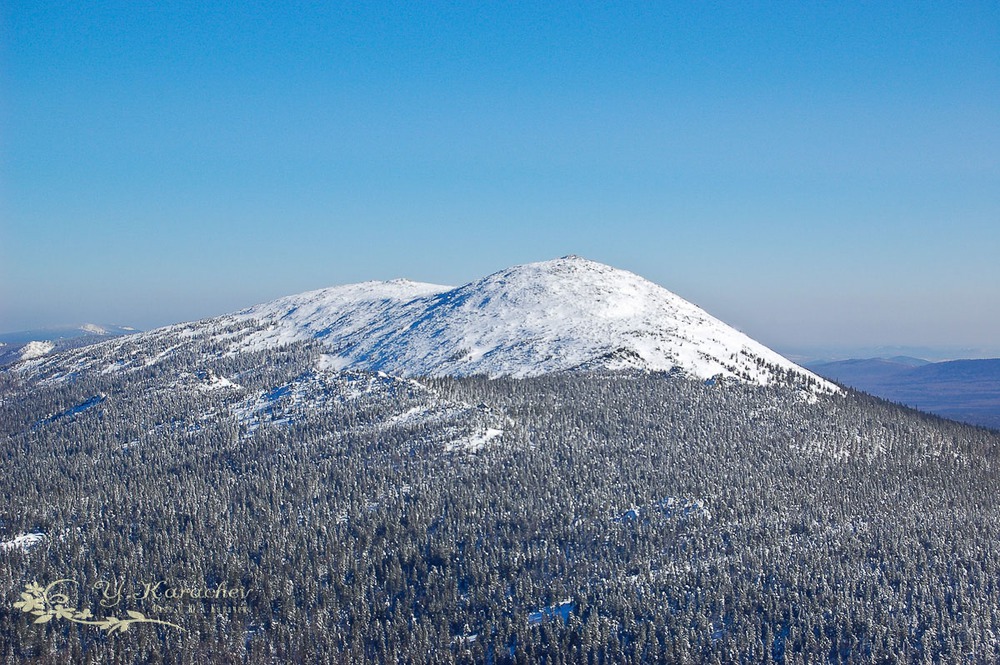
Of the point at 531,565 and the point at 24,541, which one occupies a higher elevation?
the point at 24,541

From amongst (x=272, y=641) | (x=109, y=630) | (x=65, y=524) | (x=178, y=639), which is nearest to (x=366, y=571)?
(x=272, y=641)

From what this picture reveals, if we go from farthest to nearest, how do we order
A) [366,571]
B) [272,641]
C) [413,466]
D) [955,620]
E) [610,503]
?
[413,466] → [610,503] → [366,571] → [272,641] → [955,620]

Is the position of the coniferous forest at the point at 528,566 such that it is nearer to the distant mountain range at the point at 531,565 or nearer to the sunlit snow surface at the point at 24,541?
the distant mountain range at the point at 531,565

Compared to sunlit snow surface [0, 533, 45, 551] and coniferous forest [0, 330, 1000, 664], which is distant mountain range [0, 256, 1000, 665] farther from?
sunlit snow surface [0, 533, 45, 551]

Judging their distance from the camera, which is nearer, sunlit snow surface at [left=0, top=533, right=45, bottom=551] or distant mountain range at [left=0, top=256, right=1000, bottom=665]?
distant mountain range at [left=0, top=256, right=1000, bottom=665]

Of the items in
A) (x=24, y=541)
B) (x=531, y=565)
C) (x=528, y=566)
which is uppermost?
(x=24, y=541)

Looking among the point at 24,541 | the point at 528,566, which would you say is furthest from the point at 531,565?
the point at 24,541

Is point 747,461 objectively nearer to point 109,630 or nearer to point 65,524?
point 109,630

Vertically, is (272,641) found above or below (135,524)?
below

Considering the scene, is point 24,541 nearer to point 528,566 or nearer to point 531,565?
point 528,566

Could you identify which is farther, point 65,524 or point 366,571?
point 65,524

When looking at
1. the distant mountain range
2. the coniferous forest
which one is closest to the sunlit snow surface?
the distant mountain range
